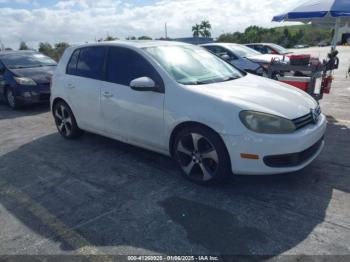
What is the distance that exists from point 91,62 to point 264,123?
2.92 m

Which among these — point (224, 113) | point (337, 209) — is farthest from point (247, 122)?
point (337, 209)

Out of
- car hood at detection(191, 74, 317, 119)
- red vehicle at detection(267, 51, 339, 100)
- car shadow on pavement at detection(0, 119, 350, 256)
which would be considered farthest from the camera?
red vehicle at detection(267, 51, 339, 100)

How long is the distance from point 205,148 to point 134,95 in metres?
1.21

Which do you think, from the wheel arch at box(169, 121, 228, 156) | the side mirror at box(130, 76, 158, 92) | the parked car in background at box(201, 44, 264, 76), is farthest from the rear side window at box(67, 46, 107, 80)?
the parked car in background at box(201, 44, 264, 76)

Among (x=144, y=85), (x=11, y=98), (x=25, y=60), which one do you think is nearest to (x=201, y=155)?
(x=144, y=85)

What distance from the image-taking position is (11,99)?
9.01 meters

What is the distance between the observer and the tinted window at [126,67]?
13.4ft

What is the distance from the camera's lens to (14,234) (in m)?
3.08

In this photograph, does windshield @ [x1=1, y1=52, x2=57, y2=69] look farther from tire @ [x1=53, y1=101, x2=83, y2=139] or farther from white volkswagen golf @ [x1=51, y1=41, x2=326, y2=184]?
white volkswagen golf @ [x1=51, y1=41, x2=326, y2=184]

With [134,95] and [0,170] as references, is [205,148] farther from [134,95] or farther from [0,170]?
[0,170]

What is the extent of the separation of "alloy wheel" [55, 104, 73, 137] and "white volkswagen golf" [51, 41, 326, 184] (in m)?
0.47

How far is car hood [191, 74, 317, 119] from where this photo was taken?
11.1 feet

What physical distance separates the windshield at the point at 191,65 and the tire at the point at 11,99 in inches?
238

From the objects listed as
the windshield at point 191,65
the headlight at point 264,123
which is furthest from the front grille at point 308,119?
the windshield at point 191,65
